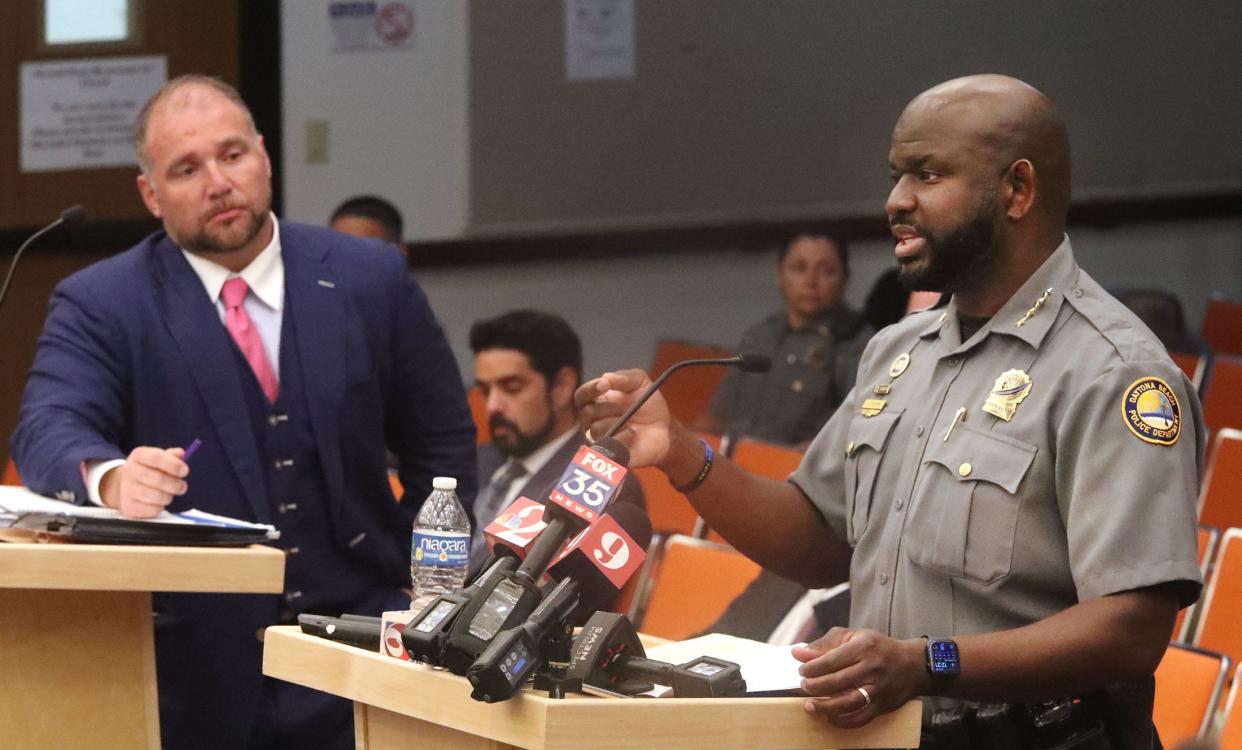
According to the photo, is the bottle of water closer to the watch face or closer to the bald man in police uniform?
the bald man in police uniform

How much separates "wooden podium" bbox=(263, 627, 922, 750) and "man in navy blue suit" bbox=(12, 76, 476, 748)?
2.92 ft

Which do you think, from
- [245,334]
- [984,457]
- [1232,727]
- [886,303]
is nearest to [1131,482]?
[984,457]

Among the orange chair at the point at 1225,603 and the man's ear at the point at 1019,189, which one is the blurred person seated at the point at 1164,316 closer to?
the orange chair at the point at 1225,603

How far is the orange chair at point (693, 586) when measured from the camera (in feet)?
12.3

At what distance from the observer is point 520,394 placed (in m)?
4.29

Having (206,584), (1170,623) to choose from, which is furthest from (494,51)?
(1170,623)

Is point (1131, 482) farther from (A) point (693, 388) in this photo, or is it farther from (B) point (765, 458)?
(A) point (693, 388)

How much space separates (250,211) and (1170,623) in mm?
1672

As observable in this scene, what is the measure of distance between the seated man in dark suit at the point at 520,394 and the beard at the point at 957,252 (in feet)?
6.77

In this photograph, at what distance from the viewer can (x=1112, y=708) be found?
6.53ft

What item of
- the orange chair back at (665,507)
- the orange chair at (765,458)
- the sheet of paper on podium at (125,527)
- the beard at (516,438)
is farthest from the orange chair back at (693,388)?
the sheet of paper on podium at (125,527)

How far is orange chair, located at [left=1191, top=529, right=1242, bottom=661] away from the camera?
3.42 metres

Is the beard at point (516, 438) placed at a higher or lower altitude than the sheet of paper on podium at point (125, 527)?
lower

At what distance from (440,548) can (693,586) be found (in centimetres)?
187
